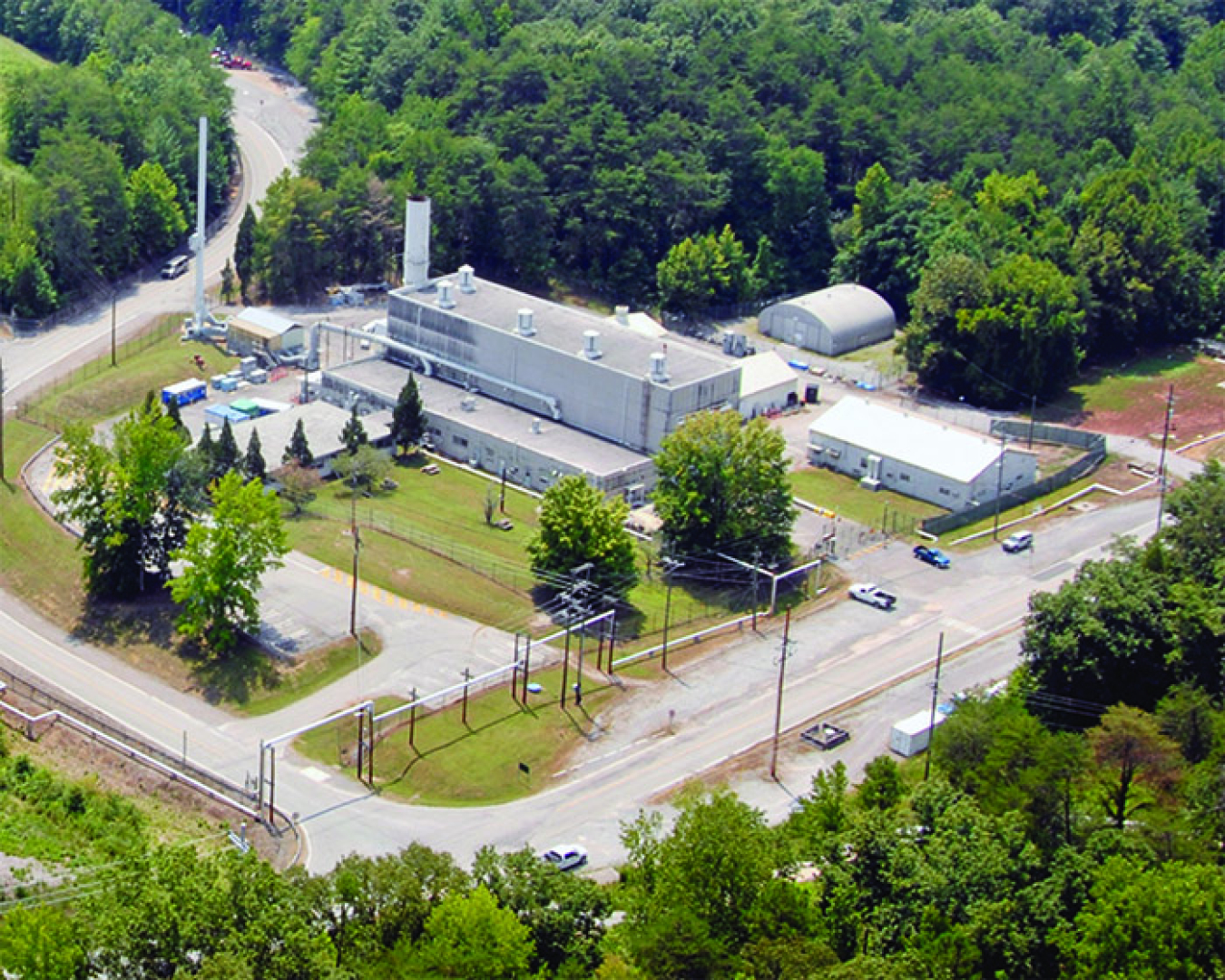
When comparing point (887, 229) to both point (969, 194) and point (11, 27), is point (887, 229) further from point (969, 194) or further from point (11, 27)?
point (11, 27)

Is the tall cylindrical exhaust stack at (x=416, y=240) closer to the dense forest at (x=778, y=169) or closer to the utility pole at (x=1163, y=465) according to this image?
the dense forest at (x=778, y=169)

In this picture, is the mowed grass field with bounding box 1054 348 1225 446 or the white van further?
the white van

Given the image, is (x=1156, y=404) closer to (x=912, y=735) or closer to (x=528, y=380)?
(x=528, y=380)

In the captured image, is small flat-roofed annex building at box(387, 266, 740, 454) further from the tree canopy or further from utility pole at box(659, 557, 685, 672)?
the tree canopy

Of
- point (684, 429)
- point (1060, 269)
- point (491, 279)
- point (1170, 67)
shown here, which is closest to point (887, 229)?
point (1060, 269)

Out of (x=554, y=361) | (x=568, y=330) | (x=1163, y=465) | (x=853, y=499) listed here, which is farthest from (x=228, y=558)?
(x=1163, y=465)

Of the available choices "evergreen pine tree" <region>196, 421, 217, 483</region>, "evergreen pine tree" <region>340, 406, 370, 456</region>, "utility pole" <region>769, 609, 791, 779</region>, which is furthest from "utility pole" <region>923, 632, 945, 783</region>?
"evergreen pine tree" <region>196, 421, 217, 483</region>

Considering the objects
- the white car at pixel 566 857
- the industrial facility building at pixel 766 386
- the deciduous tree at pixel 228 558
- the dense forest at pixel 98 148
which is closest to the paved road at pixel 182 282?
the dense forest at pixel 98 148
